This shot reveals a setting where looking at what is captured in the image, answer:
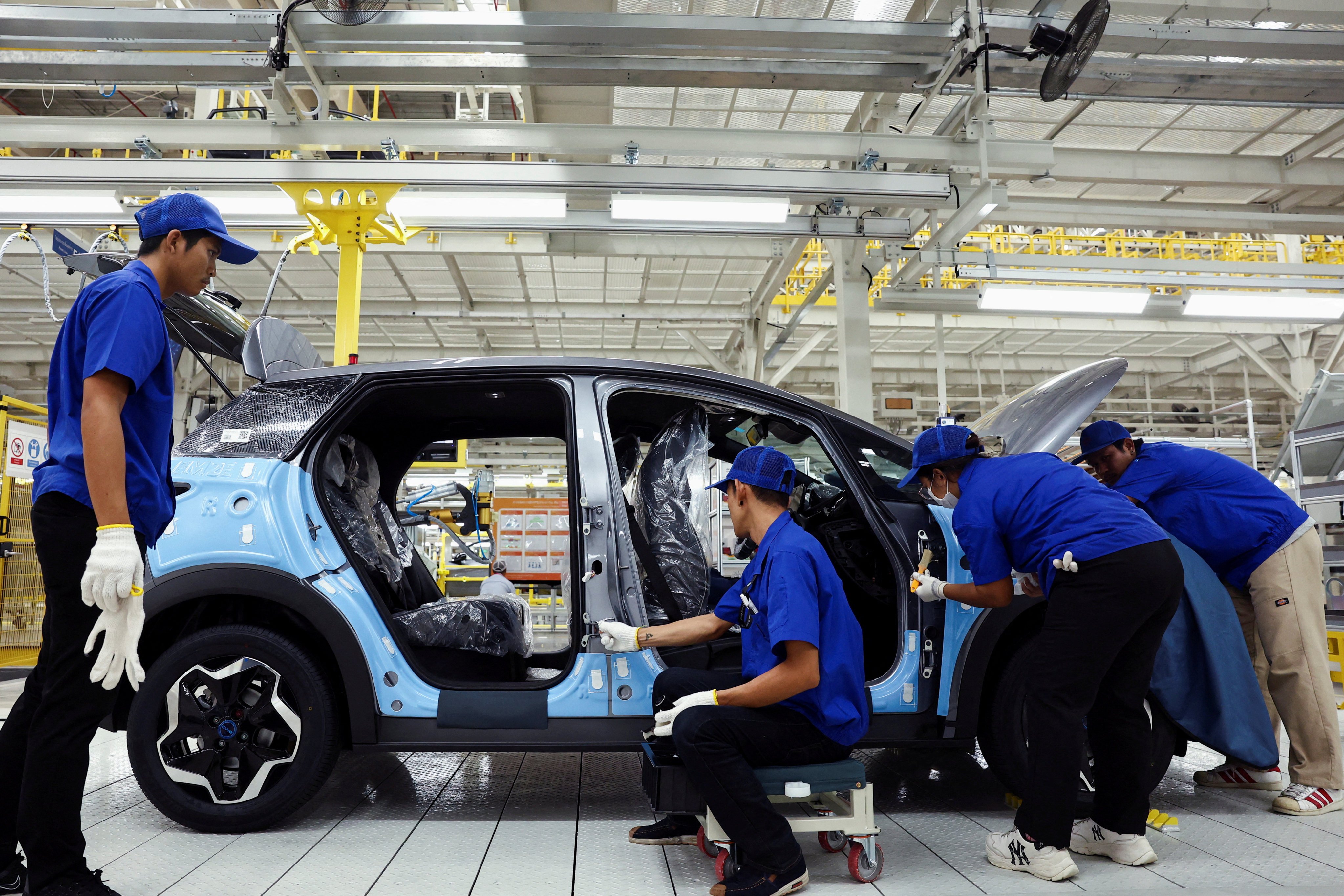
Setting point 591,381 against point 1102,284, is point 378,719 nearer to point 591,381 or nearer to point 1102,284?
point 591,381

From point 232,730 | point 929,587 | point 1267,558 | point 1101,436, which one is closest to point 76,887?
point 232,730

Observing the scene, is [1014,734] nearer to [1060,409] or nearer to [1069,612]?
[1069,612]

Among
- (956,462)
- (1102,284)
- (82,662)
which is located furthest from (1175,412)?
(82,662)

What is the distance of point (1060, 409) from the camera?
10.3ft

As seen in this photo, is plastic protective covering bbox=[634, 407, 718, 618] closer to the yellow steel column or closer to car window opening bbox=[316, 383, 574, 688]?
car window opening bbox=[316, 383, 574, 688]

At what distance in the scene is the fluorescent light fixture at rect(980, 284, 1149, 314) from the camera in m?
8.23

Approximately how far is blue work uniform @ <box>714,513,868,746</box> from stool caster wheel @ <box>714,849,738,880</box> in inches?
17.1

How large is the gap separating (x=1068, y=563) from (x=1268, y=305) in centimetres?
812

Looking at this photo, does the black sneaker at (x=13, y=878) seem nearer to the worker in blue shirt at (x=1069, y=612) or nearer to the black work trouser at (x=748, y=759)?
the black work trouser at (x=748, y=759)

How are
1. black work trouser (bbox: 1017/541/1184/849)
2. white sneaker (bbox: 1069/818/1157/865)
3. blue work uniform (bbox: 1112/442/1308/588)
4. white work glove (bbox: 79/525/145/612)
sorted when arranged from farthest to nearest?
blue work uniform (bbox: 1112/442/1308/588) → white sneaker (bbox: 1069/818/1157/865) → black work trouser (bbox: 1017/541/1184/849) → white work glove (bbox: 79/525/145/612)

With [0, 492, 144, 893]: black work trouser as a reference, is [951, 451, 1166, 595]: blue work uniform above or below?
above

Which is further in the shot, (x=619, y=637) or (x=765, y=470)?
(x=619, y=637)

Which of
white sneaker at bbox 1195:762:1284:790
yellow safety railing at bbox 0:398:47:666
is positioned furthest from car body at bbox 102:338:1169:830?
yellow safety railing at bbox 0:398:47:666

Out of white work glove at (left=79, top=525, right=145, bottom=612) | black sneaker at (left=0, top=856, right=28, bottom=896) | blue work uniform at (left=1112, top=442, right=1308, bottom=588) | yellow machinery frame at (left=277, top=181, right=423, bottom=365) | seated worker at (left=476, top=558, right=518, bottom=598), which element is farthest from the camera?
yellow machinery frame at (left=277, top=181, right=423, bottom=365)
